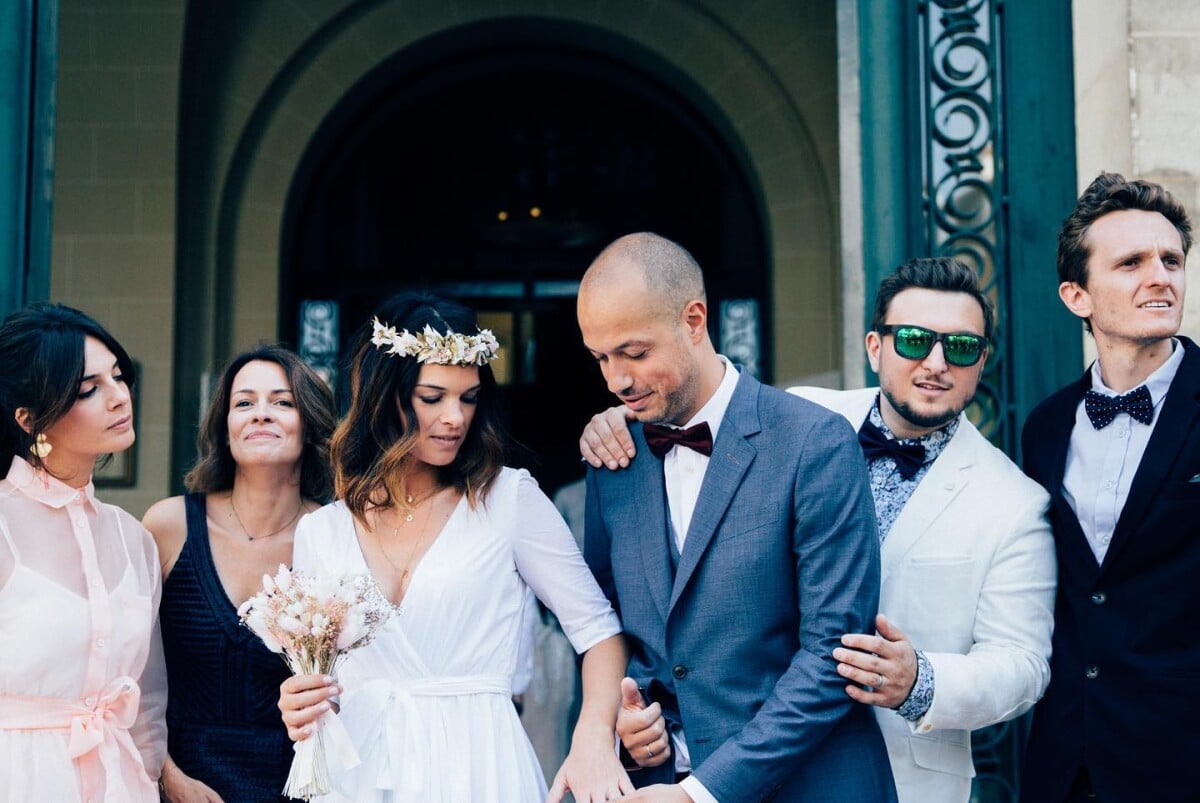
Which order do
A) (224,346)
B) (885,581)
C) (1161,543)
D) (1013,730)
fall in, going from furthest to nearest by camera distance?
(224,346)
(1013,730)
(885,581)
(1161,543)

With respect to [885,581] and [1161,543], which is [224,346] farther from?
[1161,543]

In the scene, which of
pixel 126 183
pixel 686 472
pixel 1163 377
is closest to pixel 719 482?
pixel 686 472

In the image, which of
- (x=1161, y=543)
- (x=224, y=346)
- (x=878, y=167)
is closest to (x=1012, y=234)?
(x=878, y=167)

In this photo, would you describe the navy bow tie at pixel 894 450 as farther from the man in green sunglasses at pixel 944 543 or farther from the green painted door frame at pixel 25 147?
the green painted door frame at pixel 25 147

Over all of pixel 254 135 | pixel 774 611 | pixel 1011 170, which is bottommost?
pixel 774 611

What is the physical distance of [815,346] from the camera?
7.50 metres

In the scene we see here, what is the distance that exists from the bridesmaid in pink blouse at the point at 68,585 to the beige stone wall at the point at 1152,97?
3.17m

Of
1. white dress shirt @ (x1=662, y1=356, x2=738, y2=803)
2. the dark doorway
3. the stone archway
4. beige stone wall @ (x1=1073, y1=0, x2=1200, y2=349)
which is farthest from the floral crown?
the dark doorway

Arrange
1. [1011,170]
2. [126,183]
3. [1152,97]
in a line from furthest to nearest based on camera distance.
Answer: [126,183] < [1011,170] < [1152,97]

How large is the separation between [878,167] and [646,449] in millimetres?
1789

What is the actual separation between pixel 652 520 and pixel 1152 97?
93.0 inches

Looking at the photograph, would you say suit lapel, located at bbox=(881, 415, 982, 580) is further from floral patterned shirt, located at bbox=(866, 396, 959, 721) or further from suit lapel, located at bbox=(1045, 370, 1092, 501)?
suit lapel, located at bbox=(1045, 370, 1092, 501)

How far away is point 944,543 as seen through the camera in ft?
10.4

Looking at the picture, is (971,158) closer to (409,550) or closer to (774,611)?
(774,611)
